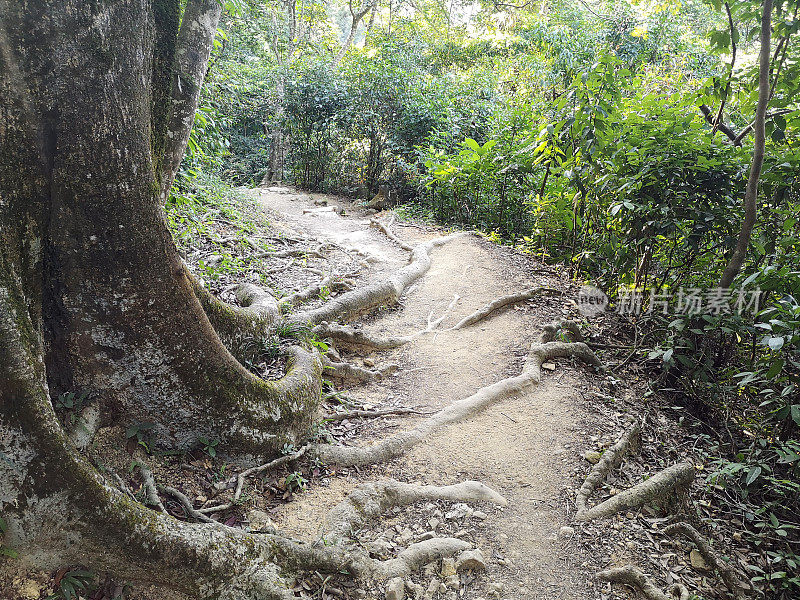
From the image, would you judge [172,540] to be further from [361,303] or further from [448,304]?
[448,304]

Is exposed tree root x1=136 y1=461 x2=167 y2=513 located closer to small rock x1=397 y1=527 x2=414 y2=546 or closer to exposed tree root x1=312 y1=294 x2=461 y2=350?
small rock x1=397 y1=527 x2=414 y2=546

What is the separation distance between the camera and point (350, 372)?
4.82 m

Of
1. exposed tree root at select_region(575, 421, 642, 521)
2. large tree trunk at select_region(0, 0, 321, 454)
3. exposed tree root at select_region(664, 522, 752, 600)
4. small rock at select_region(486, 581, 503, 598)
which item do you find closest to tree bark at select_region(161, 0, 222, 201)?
large tree trunk at select_region(0, 0, 321, 454)

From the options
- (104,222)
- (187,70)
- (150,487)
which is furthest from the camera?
(187,70)

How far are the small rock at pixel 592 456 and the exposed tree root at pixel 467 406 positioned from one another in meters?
0.90

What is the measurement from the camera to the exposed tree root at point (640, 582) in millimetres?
2749

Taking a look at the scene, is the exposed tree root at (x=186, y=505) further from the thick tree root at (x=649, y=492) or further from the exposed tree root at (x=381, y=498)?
the thick tree root at (x=649, y=492)

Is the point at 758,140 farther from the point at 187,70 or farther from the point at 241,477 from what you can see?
the point at 241,477

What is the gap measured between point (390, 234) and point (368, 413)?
18.8ft

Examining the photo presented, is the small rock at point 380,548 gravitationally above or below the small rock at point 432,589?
above

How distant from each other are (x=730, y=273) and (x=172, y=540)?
4.46 m

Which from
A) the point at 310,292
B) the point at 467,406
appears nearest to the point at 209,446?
the point at 467,406

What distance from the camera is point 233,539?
95.3 inches

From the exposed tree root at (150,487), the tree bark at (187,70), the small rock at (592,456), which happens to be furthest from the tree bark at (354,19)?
the exposed tree root at (150,487)
